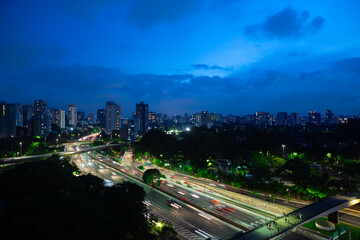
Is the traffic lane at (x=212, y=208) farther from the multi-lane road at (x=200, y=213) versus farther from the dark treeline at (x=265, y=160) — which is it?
the dark treeline at (x=265, y=160)

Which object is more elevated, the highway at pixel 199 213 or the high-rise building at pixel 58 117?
the high-rise building at pixel 58 117

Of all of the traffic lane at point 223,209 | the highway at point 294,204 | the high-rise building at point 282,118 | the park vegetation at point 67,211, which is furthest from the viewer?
the high-rise building at point 282,118

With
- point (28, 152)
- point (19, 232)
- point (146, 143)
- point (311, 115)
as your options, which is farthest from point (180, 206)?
point (311, 115)

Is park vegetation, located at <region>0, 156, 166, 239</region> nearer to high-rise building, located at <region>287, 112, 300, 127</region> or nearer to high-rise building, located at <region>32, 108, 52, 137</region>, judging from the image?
high-rise building, located at <region>32, 108, 52, 137</region>

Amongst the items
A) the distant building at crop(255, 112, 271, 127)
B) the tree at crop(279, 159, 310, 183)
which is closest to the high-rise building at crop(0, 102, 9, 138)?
the tree at crop(279, 159, 310, 183)

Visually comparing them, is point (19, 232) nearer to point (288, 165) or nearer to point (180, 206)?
point (180, 206)

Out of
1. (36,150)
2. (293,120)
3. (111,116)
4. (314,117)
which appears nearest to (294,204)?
(36,150)

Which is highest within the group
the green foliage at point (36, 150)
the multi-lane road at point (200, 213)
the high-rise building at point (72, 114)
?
the high-rise building at point (72, 114)

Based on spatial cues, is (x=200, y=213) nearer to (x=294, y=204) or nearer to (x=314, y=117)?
(x=294, y=204)

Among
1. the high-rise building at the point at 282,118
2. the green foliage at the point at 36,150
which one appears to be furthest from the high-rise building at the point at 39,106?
the high-rise building at the point at 282,118
